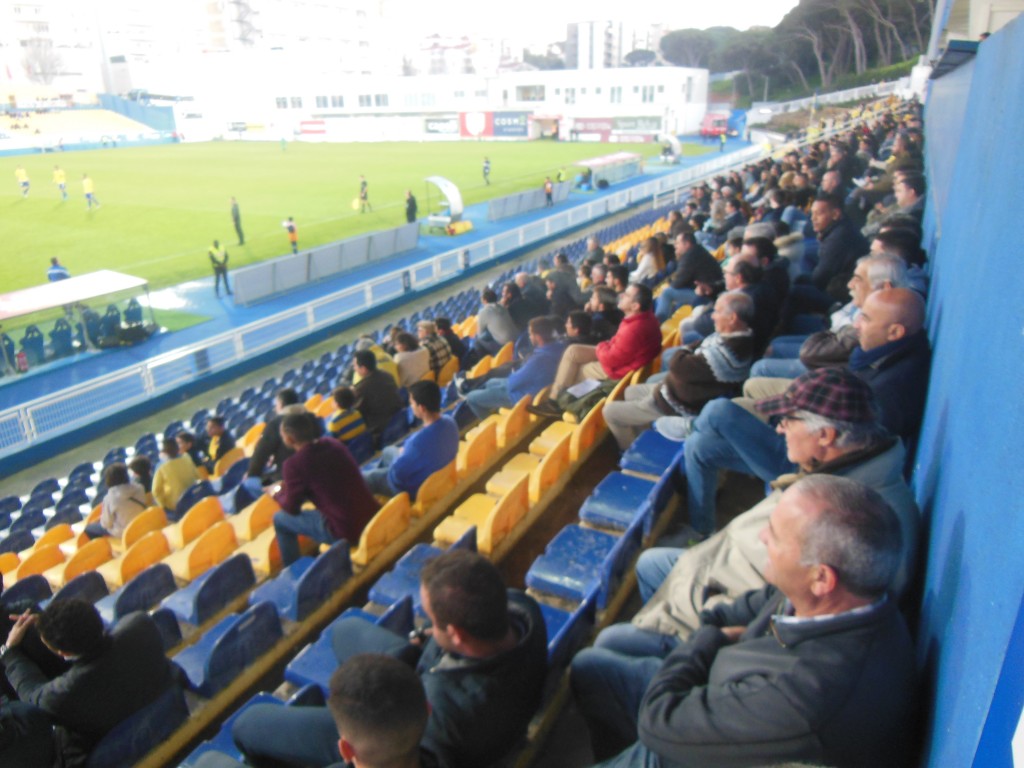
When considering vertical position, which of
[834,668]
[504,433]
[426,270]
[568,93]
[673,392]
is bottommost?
[426,270]

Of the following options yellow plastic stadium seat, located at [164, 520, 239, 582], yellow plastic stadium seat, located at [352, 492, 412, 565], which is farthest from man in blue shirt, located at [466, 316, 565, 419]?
yellow plastic stadium seat, located at [164, 520, 239, 582]

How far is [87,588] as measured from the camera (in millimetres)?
3980

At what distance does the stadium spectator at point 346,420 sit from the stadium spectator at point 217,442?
199 centimetres

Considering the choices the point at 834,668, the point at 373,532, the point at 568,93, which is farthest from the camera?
the point at 568,93

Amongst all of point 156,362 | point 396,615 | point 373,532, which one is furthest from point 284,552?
point 156,362

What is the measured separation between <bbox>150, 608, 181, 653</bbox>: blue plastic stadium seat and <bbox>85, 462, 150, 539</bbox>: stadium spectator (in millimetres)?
2115

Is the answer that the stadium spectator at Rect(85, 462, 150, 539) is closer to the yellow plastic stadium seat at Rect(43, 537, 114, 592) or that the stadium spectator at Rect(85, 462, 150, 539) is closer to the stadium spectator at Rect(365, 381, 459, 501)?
the yellow plastic stadium seat at Rect(43, 537, 114, 592)

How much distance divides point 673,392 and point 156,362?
8.71 meters

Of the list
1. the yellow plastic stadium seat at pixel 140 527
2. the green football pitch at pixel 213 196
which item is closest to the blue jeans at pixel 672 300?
the yellow plastic stadium seat at pixel 140 527

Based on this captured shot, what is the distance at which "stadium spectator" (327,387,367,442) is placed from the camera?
5.49 meters

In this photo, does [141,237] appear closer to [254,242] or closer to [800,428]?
[254,242]

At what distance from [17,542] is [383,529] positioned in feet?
12.8

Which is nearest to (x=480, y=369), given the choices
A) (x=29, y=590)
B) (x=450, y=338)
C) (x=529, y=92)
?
(x=450, y=338)

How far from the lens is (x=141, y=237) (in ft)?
76.9
